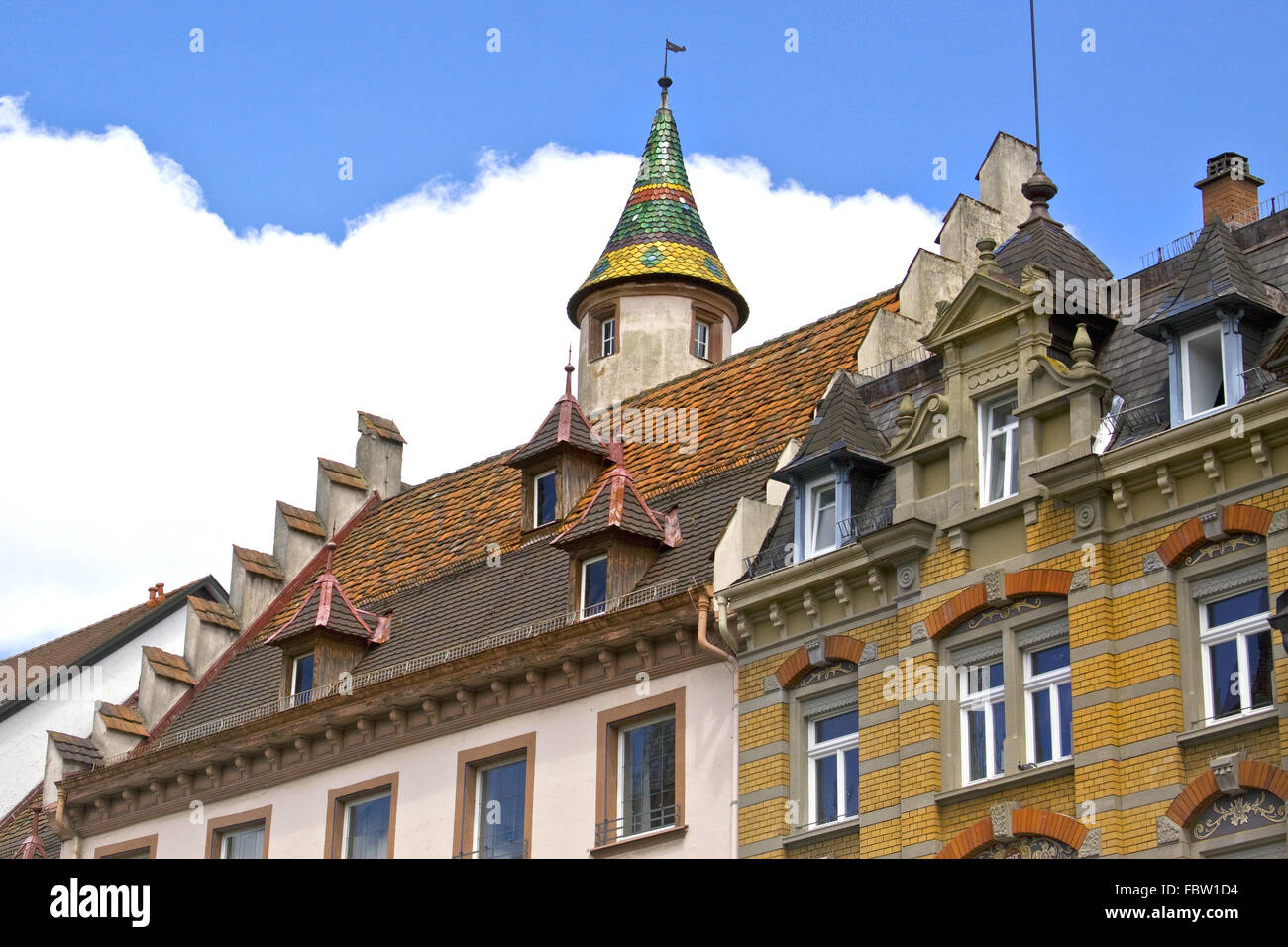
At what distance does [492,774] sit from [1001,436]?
9761 millimetres

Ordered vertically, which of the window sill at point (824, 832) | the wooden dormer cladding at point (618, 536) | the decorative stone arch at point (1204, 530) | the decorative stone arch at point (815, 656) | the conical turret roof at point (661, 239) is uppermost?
the conical turret roof at point (661, 239)

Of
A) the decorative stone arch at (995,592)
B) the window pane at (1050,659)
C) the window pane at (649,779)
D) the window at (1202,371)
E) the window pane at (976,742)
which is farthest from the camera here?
the window pane at (649,779)

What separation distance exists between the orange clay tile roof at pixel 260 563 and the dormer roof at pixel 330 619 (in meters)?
4.59

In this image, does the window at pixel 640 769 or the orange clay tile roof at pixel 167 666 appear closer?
the window at pixel 640 769

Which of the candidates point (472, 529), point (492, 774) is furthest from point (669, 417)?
point (492, 774)

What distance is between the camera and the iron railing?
35031 mm

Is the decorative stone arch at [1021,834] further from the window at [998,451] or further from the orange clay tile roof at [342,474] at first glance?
the orange clay tile roof at [342,474]

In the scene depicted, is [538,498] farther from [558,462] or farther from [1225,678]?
[1225,678]

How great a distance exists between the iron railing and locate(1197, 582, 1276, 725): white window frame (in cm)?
852

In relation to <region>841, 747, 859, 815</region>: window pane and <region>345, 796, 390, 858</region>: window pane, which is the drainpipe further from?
<region>345, 796, 390, 858</region>: window pane

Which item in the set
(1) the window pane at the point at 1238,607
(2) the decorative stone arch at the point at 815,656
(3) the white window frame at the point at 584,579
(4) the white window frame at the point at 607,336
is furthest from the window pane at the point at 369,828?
(1) the window pane at the point at 1238,607

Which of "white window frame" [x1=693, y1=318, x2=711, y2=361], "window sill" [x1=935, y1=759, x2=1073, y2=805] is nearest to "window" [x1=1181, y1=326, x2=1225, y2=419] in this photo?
"window sill" [x1=935, y1=759, x2=1073, y2=805]

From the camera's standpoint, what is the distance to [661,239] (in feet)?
159

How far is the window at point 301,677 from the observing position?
1559 inches
